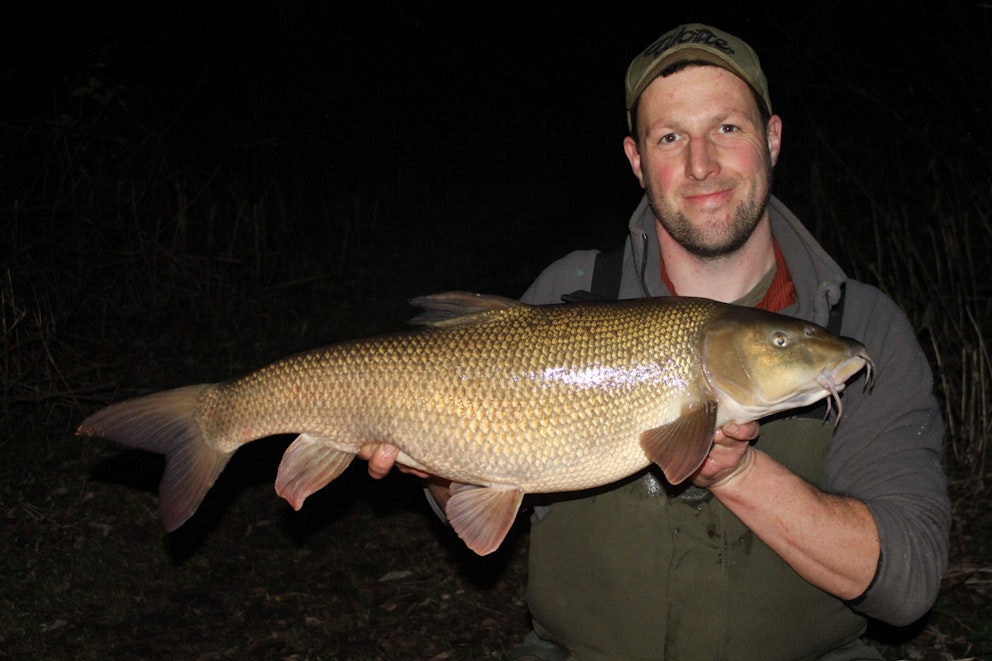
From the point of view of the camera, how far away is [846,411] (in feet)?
7.89

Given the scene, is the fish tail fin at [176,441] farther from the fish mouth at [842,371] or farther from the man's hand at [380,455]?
the fish mouth at [842,371]

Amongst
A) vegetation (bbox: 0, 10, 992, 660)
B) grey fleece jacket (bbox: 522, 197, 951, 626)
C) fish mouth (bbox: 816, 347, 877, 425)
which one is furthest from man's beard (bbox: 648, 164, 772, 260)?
vegetation (bbox: 0, 10, 992, 660)

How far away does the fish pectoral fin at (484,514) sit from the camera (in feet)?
7.65

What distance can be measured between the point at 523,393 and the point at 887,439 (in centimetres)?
101

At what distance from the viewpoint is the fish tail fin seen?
2486 millimetres

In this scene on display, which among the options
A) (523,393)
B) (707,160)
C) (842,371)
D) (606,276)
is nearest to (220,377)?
(606,276)

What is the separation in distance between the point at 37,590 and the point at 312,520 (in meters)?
1.29

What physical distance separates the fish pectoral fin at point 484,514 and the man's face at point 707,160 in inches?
37.2

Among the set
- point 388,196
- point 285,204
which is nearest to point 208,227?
point 285,204

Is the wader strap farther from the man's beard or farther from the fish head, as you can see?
the fish head

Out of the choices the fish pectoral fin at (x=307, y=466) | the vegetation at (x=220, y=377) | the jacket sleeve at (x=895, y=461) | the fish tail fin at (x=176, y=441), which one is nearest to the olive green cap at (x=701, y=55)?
the jacket sleeve at (x=895, y=461)

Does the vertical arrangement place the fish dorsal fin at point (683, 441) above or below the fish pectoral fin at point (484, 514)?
above

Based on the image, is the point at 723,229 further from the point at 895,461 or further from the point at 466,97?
the point at 466,97

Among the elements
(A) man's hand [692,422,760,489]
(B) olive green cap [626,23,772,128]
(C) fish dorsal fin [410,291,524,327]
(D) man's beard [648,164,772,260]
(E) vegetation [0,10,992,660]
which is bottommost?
(E) vegetation [0,10,992,660]
